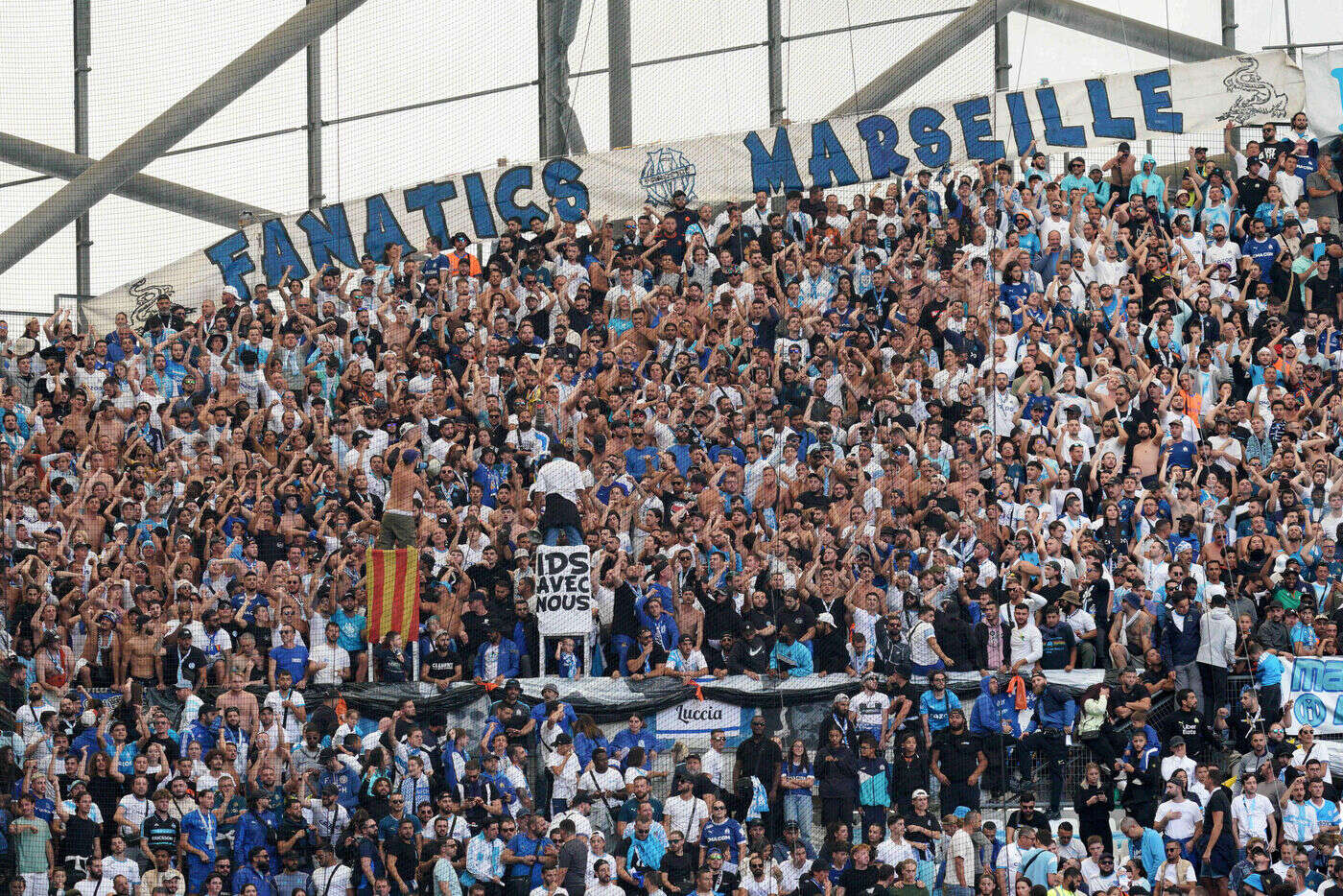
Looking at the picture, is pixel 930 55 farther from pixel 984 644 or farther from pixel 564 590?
pixel 564 590

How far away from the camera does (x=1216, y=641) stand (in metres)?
12.6

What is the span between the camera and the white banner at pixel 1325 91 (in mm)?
18516

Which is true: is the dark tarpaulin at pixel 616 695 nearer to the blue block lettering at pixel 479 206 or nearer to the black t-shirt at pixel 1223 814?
the black t-shirt at pixel 1223 814

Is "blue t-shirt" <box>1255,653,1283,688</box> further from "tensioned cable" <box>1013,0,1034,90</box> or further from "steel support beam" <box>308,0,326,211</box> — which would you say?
"steel support beam" <box>308,0,326,211</box>

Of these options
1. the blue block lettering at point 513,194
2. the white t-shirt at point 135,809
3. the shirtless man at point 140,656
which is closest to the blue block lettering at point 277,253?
the blue block lettering at point 513,194

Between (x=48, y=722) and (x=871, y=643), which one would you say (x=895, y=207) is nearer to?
(x=871, y=643)

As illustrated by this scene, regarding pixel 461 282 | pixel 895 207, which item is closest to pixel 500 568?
pixel 461 282

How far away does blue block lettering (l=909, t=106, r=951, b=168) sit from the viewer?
19328 millimetres

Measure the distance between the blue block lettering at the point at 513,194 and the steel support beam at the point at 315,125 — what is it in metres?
2.47

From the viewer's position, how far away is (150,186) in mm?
19844

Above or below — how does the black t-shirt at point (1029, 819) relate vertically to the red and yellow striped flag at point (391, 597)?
below

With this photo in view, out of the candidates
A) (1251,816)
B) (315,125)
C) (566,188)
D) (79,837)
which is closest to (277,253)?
(315,125)

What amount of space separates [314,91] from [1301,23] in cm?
1110

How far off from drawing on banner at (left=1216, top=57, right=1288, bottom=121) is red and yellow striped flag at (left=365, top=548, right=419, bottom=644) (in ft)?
34.3
